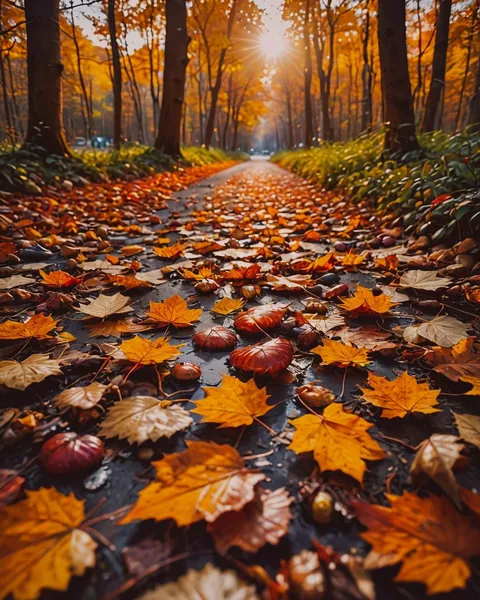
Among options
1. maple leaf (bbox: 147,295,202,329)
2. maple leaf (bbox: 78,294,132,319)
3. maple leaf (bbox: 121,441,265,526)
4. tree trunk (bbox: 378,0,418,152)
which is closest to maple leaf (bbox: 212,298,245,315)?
maple leaf (bbox: 147,295,202,329)

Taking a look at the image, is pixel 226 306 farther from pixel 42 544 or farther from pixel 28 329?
pixel 42 544

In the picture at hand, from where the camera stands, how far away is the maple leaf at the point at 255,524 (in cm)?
69

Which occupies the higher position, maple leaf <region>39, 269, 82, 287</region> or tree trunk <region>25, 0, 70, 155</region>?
tree trunk <region>25, 0, 70, 155</region>

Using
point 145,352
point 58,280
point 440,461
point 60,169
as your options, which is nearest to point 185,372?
point 145,352

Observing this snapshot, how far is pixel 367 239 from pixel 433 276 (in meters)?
1.25

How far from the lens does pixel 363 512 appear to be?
29.7 inches

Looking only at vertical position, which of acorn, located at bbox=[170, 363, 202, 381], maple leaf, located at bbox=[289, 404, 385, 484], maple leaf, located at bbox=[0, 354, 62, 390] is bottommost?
maple leaf, located at bbox=[289, 404, 385, 484]

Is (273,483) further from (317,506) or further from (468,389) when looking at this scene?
(468,389)

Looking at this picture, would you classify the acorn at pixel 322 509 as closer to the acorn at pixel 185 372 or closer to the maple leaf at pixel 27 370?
the acorn at pixel 185 372

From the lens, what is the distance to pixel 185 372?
1269 millimetres

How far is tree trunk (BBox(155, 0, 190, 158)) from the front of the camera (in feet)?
30.3

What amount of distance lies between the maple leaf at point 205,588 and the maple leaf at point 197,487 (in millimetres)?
89

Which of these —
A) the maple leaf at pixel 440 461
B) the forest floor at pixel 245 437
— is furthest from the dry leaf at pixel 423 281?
the maple leaf at pixel 440 461

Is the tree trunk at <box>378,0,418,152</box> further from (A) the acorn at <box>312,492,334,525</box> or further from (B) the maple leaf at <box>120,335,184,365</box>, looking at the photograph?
(A) the acorn at <box>312,492,334,525</box>
